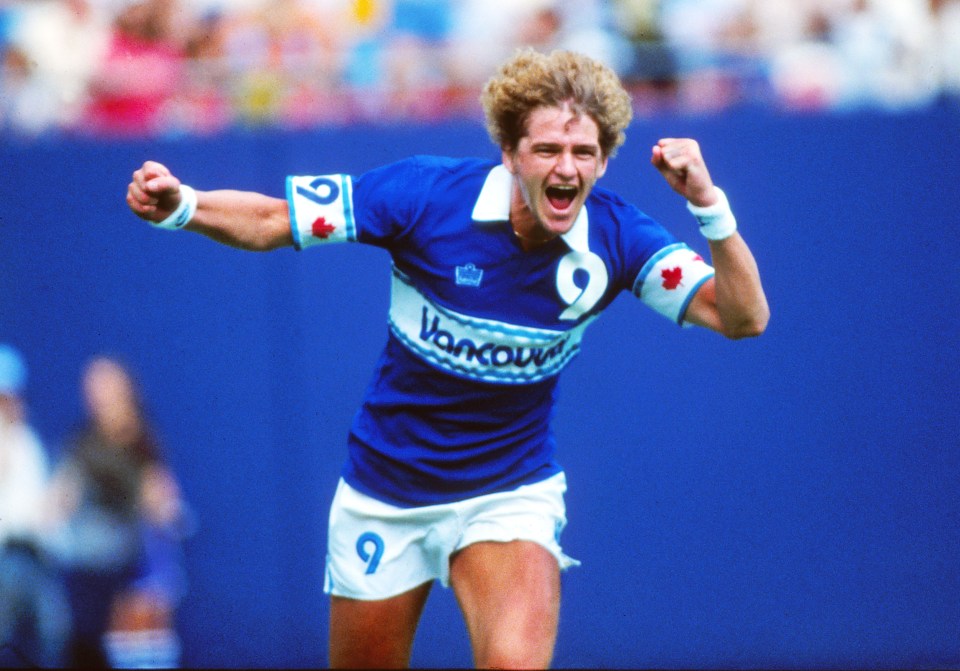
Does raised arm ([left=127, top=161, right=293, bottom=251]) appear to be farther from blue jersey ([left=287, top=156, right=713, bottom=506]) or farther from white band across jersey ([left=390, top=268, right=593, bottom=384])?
white band across jersey ([left=390, top=268, right=593, bottom=384])

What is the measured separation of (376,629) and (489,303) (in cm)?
115

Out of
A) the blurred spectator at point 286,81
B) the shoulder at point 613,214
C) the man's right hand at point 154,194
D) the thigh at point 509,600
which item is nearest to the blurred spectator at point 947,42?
the blurred spectator at point 286,81

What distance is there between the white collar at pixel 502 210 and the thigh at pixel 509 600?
3.03ft

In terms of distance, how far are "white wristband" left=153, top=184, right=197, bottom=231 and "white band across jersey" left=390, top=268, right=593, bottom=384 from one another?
670mm

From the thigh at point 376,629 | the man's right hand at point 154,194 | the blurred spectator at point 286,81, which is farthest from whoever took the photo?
the blurred spectator at point 286,81

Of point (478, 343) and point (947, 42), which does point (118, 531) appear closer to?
point (478, 343)

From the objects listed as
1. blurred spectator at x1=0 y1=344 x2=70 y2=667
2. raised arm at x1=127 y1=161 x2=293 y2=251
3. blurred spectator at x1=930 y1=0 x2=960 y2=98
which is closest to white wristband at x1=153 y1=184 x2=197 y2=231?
raised arm at x1=127 y1=161 x2=293 y2=251

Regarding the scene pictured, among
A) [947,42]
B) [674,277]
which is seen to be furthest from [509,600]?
[947,42]

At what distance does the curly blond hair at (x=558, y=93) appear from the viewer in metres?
4.12

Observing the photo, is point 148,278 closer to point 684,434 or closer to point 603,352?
point 603,352

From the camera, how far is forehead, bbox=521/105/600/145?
4.08m

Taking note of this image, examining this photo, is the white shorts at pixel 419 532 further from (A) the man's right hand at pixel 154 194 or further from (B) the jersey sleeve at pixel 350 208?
(A) the man's right hand at pixel 154 194

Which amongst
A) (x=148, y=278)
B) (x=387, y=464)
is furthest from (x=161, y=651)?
(x=387, y=464)

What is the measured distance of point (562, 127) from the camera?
4.09 m
